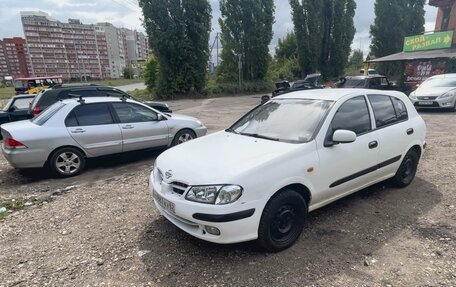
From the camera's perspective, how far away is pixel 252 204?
2.78 metres

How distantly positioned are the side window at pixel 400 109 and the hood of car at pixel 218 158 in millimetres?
2188

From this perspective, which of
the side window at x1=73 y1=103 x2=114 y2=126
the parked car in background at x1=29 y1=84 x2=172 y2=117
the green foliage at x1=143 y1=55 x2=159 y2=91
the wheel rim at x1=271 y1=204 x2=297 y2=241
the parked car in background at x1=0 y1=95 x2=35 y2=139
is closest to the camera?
the wheel rim at x1=271 y1=204 x2=297 y2=241

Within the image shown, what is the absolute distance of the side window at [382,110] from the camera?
13.5 feet

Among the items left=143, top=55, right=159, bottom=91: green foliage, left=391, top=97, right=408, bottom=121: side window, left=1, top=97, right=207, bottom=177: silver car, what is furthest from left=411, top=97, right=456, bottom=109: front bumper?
left=143, top=55, right=159, bottom=91: green foliage

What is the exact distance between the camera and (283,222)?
122 inches

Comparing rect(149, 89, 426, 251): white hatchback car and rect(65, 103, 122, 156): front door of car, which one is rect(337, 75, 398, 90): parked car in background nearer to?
rect(149, 89, 426, 251): white hatchback car

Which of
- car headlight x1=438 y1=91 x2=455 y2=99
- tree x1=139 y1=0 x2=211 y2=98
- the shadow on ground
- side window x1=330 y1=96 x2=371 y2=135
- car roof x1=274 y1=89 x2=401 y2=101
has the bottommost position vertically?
the shadow on ground

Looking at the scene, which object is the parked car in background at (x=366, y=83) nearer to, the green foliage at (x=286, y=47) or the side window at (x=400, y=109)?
the side window at (x=400, y=109)

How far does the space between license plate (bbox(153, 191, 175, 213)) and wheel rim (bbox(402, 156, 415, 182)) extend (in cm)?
356

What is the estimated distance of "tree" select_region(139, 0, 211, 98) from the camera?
2147cm

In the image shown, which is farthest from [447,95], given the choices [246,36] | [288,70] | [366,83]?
[288,70]

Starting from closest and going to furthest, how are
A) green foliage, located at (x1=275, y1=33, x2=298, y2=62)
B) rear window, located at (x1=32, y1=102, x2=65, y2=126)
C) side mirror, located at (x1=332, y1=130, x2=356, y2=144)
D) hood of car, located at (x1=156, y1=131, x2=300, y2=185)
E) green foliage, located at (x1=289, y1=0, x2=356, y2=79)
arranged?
hood of car, located at (x1=156, y1=131, x2=300, y2=185)
side mirror, located at (x1=332, y1=130, x2=356, y2=144)
rear window, located at (x1=32, y1=102, x2=65, y2=126)
green foliage, located at (x1=289, y1=0, x2=356, y2=79)
green foliage, located at (x1=275, y1=33, x2=298, y2=62)

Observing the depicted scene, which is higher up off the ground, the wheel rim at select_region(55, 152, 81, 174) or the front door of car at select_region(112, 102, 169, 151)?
the front door of car at select_region(112, 102, 169, 151)

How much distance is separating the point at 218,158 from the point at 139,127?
3.70m
